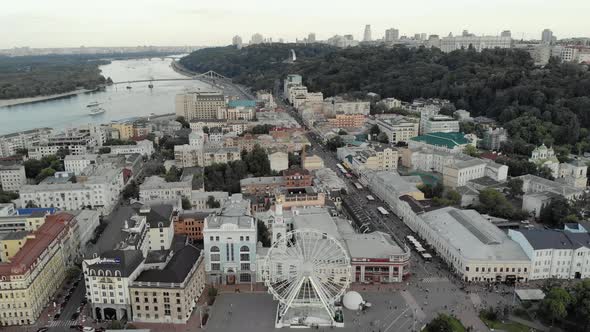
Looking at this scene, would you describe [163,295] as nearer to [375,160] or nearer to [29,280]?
[29,280]

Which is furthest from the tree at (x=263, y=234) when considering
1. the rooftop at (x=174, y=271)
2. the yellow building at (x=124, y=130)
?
the yellow building at (x=124, y=130)

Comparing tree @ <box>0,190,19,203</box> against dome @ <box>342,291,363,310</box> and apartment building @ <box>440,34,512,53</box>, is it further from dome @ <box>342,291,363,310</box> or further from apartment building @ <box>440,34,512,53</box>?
apartment building @ <box>440,34,512,53</box>

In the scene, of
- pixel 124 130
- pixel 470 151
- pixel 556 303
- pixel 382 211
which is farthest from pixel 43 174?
pixel 556 303

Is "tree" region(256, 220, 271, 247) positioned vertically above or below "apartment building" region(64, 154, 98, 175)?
below

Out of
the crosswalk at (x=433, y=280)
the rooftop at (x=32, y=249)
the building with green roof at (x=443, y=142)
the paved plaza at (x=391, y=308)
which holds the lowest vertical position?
the paved plaza at (x=391, y=308)

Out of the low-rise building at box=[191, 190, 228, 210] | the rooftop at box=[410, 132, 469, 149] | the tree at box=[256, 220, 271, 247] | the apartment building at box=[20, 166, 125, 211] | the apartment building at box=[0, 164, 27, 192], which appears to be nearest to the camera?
the tree at box=[256, 220, 271, 247]

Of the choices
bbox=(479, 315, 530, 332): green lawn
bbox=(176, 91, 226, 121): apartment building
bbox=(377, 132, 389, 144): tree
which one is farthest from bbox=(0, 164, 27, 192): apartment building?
bbox=(479, 315, 530, 332): green lawn

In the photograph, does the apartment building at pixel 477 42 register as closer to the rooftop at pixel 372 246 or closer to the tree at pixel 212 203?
the tree at pixel 212 203
